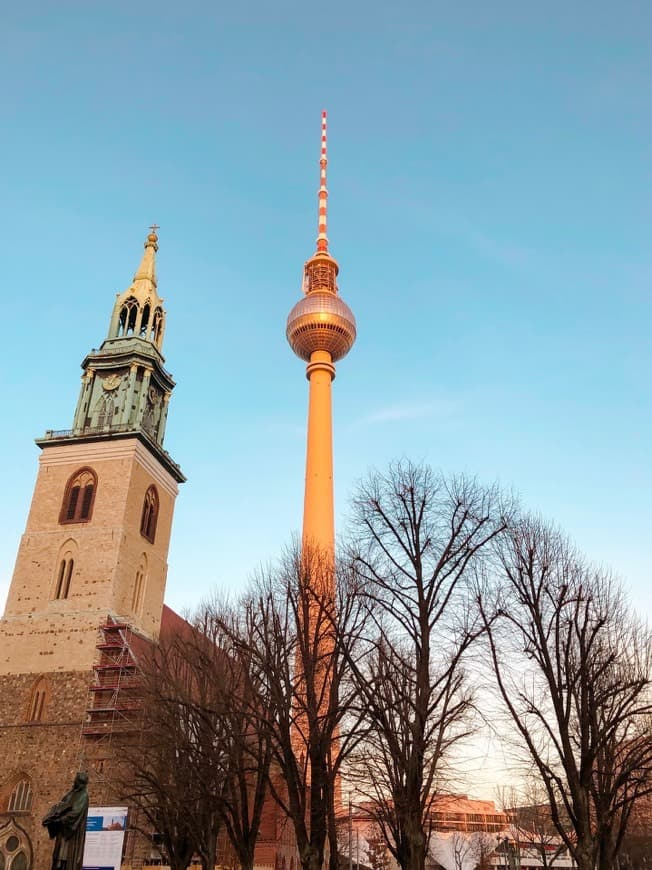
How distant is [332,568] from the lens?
24.1 metres

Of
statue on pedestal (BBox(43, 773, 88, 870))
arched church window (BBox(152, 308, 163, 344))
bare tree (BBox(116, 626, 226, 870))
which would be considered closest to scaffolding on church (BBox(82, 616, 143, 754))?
bare tree (BBox(116, 626, 226, 870))

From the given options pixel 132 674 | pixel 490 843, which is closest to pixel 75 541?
pixel 132 674

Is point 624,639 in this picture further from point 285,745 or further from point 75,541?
point 75,541

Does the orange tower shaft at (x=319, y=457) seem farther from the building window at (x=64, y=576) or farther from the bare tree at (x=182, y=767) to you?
the bare tree at (x=182, y=767)

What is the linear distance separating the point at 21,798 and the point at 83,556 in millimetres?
12516

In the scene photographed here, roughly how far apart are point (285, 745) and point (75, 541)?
92.9 ft

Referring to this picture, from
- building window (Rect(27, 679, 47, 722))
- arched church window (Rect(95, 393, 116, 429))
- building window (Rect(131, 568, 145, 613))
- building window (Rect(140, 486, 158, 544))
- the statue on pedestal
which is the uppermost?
arched church window (Rect(95, 393, 116, 429))

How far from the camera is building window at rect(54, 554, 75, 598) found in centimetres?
4281

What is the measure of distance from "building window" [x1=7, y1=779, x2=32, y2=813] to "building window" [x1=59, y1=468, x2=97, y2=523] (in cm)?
1413

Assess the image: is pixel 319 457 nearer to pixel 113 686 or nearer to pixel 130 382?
pixel 130 382

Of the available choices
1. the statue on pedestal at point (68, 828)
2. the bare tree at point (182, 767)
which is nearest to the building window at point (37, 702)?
the bare tree at point (182, 767)

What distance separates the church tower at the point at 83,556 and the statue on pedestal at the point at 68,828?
91.8 feet

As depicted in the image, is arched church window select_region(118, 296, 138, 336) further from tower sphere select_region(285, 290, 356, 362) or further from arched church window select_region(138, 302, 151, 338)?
tower sphere select_region(285, 290, 356, 362)

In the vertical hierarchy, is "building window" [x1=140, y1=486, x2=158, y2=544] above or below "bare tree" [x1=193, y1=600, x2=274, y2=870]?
above
